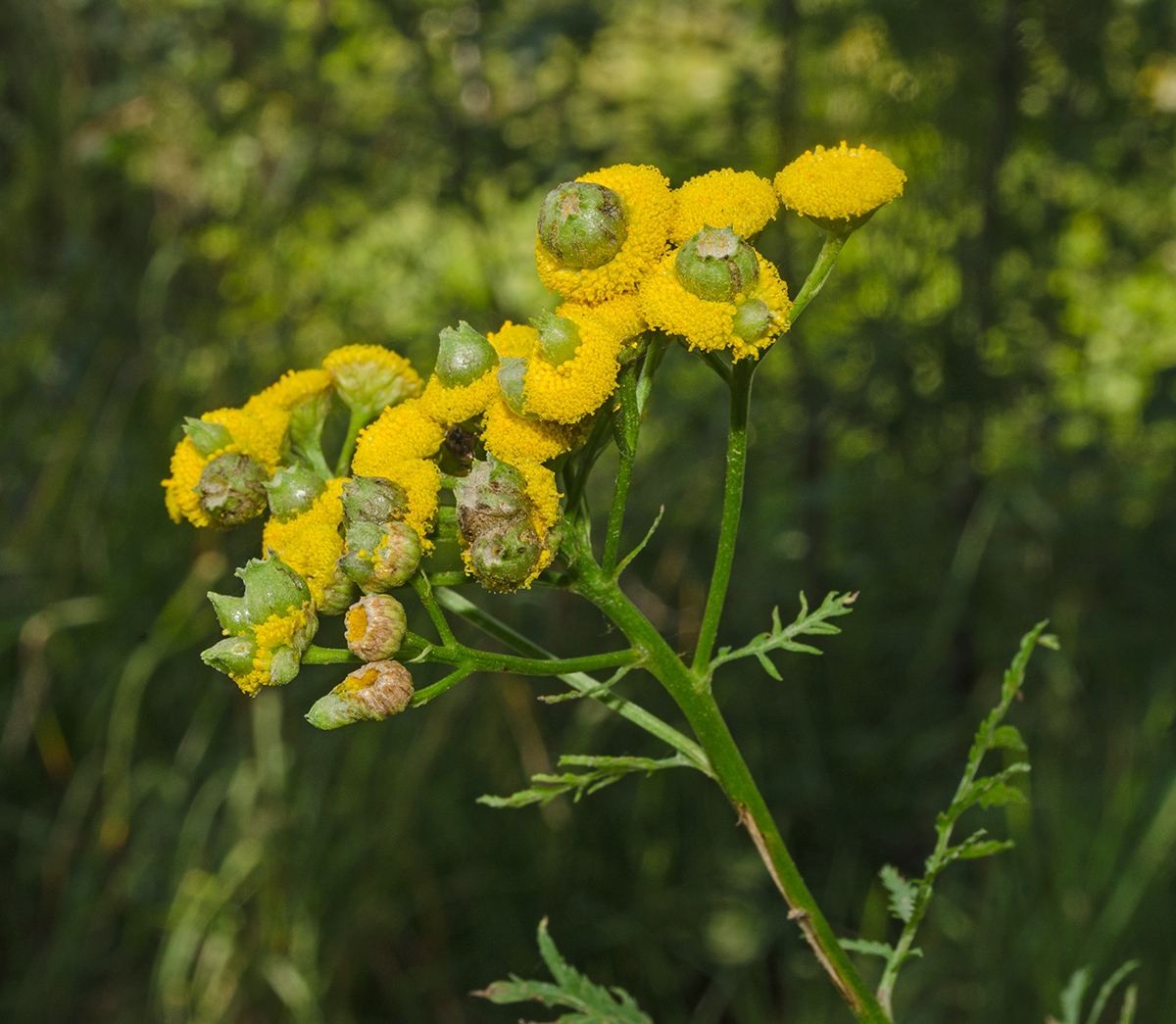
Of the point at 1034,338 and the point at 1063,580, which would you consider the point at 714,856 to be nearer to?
the point at 1063,580

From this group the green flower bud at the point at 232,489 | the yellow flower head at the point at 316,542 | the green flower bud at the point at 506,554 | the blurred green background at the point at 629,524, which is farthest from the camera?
the blurred green background at the point at 629,524

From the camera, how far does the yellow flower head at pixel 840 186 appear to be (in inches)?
38.7

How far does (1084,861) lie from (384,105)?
3.28 meters

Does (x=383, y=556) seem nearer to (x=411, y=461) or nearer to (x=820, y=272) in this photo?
(x=411, y=461)

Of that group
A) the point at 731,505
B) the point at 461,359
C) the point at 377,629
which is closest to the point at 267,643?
the point at 377,629

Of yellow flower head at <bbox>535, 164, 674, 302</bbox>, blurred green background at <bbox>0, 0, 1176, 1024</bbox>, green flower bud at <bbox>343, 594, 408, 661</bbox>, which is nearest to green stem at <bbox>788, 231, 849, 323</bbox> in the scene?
yellow flower head at <bbox>535, 164, 674, 302</bbox>

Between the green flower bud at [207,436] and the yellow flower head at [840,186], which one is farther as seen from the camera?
the green flower bud at [207,436]

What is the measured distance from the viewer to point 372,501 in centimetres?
97

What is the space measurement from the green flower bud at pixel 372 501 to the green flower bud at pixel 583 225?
0.28 m

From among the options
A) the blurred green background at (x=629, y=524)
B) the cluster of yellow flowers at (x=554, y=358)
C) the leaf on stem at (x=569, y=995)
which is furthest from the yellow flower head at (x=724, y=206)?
the blurred green background at (x=629, y=524)

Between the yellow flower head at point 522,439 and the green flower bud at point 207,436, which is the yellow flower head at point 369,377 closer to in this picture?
the green flower bud at point 207,436

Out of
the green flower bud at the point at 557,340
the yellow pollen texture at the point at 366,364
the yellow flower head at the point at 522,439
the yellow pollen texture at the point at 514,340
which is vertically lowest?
the yellow pollen texture at the point at 366,364

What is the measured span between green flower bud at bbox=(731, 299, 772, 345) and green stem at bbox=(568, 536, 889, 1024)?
0.26 m

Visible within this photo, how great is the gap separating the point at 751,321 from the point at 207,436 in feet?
2.04
